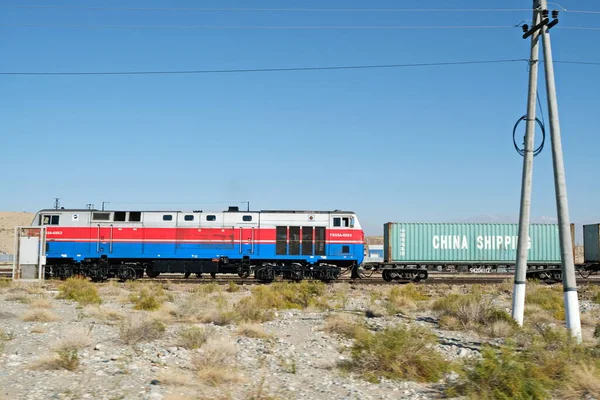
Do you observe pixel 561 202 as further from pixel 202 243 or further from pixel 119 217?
pixel 119 217

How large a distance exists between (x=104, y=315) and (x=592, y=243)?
108 ft

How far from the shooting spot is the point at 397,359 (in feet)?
33.3

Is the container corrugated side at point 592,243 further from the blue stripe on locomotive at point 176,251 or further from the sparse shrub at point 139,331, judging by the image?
the sparse shrub at point 139,331

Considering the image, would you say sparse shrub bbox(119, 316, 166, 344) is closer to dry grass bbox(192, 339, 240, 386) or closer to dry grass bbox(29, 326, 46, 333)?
dry grass bbox(192, 339, 240, 386)

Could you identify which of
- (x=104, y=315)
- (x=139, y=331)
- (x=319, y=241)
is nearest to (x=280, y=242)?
(x=319, y=241)

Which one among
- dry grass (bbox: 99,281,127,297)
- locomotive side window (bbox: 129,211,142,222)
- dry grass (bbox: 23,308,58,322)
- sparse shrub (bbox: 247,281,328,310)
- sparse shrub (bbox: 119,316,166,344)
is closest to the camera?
sparse shrub (bbox: 119,316,166,344)

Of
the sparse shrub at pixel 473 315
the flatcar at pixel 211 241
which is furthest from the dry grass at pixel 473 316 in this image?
the flatcar at pixel 211 241

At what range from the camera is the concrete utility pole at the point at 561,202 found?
1263 centimetres

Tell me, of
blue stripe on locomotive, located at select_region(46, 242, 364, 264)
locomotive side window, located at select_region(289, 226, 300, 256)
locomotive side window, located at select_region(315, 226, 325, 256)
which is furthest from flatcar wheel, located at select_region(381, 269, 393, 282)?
locomotive side window, located at select_region(289, 226, 300, 256)

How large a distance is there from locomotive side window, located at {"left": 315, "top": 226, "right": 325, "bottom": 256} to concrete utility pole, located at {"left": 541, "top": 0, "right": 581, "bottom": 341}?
1940 cm

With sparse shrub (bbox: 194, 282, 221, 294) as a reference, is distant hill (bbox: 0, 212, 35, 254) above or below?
above

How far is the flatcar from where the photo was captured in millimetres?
31891

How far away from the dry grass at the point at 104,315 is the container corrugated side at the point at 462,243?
2078 centimetres

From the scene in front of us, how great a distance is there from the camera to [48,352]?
11.4 m
